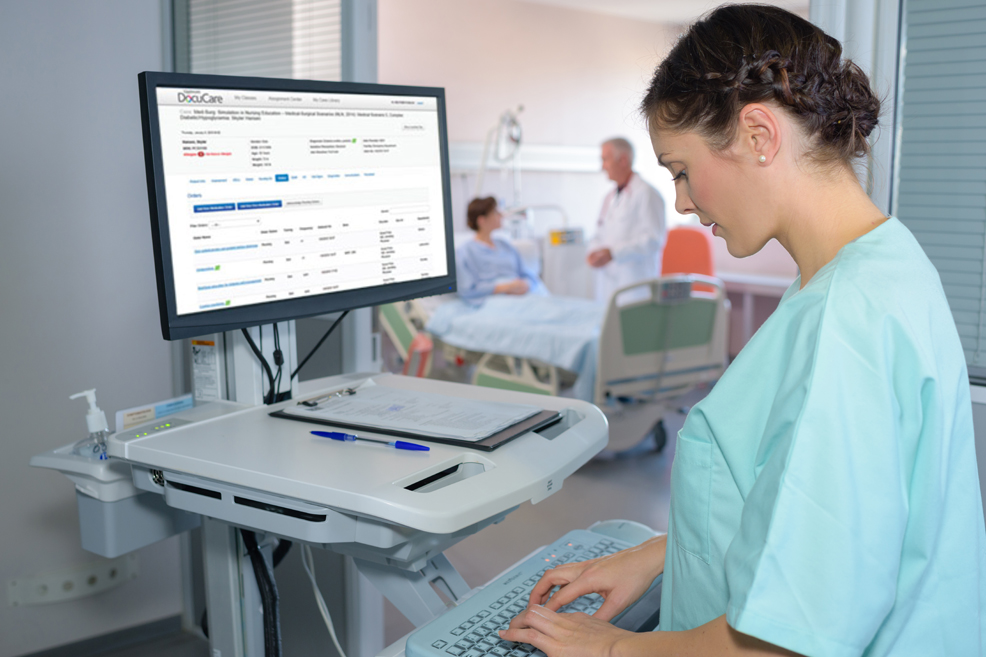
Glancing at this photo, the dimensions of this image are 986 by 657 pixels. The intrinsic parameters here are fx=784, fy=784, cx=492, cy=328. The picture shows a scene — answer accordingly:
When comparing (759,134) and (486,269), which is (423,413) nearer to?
(759,134)

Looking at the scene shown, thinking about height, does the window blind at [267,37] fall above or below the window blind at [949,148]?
above

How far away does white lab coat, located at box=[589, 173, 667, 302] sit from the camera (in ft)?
15.1

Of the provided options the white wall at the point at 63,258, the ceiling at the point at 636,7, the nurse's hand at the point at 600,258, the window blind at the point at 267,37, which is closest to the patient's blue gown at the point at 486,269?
the nurse's hand at the point at 600,258

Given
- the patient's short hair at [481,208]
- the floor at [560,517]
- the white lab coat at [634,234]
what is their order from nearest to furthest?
the floor at [560,517] < the white lab coat at [634,234] < the patient's short hair at [481,208]

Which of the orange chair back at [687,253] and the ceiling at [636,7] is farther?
the ceiling at [636,7]

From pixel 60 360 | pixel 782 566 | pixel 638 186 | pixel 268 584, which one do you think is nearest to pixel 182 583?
pixel 60 360

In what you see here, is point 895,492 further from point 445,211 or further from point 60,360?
point 60,360

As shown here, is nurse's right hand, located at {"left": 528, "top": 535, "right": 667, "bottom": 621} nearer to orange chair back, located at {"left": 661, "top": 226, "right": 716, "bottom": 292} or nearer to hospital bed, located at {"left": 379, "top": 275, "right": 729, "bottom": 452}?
hospital bed, located at {"left": 379, "top": 275, "right": 729, "bottom": 452}

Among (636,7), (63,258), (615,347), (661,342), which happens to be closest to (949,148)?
(63,258)

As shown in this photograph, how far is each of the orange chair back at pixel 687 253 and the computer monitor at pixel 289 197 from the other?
4665 mm

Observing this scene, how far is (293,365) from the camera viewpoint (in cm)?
135

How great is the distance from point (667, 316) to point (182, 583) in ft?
7.92

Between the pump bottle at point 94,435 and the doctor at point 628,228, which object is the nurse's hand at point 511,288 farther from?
the pump bottle at point 94,435

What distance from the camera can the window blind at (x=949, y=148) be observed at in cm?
119
